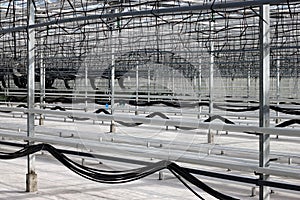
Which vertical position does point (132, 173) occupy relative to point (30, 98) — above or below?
below

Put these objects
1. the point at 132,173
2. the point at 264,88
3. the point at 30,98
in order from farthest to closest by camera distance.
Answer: the point at 30,98 → the point at 132,173 → the point at 264,88

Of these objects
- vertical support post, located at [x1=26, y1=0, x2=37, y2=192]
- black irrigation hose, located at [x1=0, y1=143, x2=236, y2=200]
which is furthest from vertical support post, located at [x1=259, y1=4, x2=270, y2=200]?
vertical support post, located at [x1=26, y1=0, x2=37, y2=192]

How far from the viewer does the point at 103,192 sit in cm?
516

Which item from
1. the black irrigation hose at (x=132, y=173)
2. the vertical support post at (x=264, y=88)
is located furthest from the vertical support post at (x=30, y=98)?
the vertical support post at (x=264, y=88)

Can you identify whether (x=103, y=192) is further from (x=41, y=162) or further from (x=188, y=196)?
(x=41, y=162)

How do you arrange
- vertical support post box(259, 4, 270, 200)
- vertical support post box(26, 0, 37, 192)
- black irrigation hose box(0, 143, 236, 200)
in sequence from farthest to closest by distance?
vertical support post box(26, 0, 37, 192) → black irrigation hose box(0, 143, 236, 200) → vertical support post box(259, 4, 270, 200)

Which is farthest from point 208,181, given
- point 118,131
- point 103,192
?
point 118,131

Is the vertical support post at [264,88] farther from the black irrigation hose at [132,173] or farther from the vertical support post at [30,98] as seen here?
the vertical support post at [30,98]

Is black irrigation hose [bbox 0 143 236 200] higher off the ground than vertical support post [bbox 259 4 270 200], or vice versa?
vertical support post [bbox 259 4 270 200]

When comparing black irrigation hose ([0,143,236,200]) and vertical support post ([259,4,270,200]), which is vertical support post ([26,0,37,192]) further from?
vertical support post ([259,4,270,200])

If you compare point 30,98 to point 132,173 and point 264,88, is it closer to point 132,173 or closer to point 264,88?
point 132,173

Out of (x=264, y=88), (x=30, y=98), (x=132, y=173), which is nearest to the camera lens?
(x=264, y=88)

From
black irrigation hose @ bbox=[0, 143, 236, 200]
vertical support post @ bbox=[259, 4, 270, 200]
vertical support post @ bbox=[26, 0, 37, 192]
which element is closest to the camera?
vertical support post @ bbox=[259, 4, 270, 200]

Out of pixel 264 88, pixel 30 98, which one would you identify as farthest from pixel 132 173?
pixel 30 98
